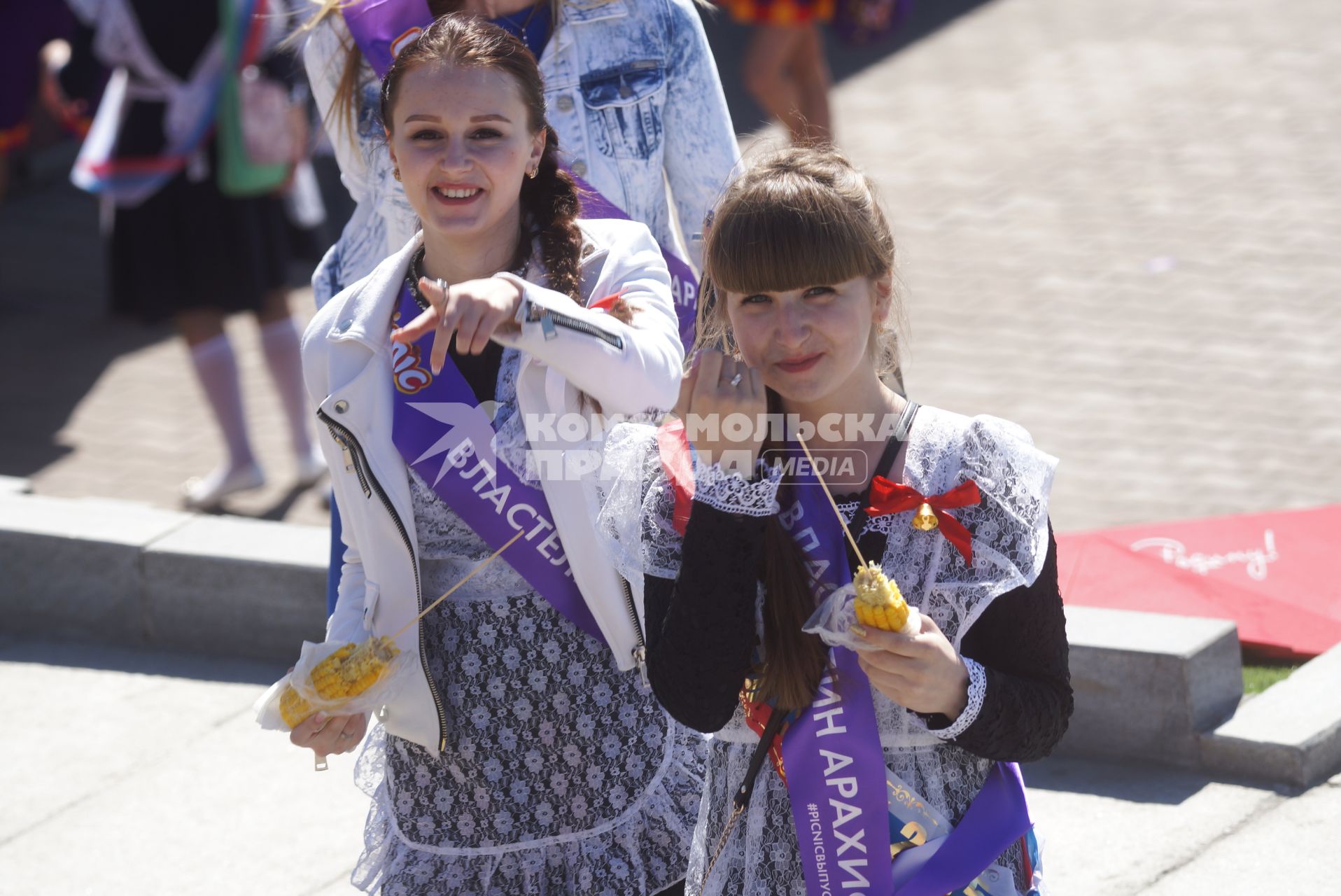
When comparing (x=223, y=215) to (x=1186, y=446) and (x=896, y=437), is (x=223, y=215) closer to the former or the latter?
(x=1186, y=446)

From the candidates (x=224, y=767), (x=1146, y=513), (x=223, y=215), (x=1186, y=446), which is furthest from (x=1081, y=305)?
(x=224, y=767)

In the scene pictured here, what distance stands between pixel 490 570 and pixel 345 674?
0.27m

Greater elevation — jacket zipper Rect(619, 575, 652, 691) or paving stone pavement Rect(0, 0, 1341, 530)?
jacket zipper Rect(619, 575, 652, 691)

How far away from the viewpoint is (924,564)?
2.31 meters

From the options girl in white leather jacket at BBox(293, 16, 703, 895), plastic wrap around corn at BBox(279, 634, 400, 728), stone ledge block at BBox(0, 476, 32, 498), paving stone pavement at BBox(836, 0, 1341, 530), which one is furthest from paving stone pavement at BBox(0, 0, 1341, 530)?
plastic wrap around corn at BBox(279, 634, 400, 728)

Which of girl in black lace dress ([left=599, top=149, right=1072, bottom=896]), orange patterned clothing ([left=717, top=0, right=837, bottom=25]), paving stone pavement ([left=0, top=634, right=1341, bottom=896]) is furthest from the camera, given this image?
orange patterned clothing ([left=717, top=0, right=837, bottom=25])

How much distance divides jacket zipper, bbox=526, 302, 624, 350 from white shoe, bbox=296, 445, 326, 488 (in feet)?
13.1

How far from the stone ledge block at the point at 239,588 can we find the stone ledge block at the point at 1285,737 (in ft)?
7.70

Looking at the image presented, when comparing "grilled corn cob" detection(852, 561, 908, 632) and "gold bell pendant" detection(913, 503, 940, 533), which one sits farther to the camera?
"gold bell pendant" detection(913, 503, 940, 533)

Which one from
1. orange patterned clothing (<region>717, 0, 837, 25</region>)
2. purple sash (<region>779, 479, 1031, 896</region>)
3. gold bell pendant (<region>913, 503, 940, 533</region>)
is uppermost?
gold bell pendant (<region>913, 503, 940, 533</region>)

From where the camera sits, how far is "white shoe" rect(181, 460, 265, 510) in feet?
20.1

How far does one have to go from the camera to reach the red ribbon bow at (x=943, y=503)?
7.36ft

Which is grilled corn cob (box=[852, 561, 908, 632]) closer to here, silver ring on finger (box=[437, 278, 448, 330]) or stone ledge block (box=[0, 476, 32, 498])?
silver ring on finger (box=[437, 278, 448, 330])

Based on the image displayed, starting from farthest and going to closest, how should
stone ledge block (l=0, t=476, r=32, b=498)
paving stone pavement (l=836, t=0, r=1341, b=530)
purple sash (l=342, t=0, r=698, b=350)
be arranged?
paving stone pavement (l=836, t=0, r=1341, b=530)
stone ledge block (l=0, t=476, r=32, b=498)
purple sash (l=342, t=0, r=698, b=350)
